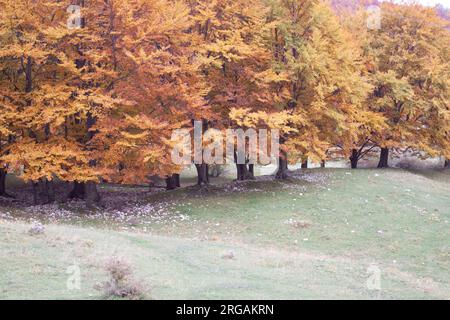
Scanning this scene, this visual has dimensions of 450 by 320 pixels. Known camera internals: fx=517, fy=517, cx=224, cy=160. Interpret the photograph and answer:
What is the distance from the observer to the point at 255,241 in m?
20.4

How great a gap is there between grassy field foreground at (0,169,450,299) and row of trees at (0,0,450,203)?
2.27 meters

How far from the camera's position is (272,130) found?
1003 inches

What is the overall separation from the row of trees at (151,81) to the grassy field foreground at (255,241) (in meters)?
2.27

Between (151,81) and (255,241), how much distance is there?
357 inches

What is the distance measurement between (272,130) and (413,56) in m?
19.4

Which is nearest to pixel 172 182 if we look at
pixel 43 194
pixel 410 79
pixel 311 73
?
pixel 43 194

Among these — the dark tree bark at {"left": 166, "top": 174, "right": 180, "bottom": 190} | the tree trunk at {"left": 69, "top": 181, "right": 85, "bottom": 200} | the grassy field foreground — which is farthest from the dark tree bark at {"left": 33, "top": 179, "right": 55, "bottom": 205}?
the dark tree bark at {"left": 166, "top": 174, "right": 180, "bottom": 190}

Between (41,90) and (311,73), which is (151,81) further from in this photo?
(311,73)

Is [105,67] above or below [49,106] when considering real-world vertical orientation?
above

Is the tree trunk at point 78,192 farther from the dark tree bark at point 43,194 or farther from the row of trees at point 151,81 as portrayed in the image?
the dark tree bark at point 43,194

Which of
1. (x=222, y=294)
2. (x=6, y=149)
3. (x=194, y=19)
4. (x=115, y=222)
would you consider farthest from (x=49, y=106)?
(x=222, y=294)

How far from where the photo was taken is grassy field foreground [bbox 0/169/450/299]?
11.4 metres
